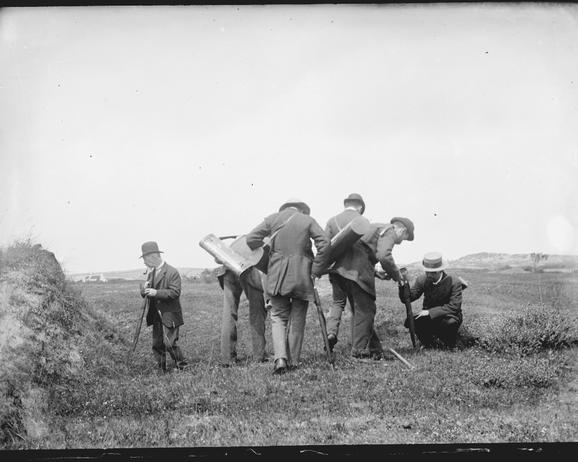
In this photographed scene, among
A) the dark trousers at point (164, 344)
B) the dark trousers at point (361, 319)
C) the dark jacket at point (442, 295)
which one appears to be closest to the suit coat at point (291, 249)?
the dark trousers at point (361, 319)

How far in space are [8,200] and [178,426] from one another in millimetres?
3889

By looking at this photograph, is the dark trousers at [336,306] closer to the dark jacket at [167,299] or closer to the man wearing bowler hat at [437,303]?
the man wearing bowler hat at [437,303]

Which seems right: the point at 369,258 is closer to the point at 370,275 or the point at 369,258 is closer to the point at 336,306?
the point at 370,275

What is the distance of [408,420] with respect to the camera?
597cm

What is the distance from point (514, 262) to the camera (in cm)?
1095

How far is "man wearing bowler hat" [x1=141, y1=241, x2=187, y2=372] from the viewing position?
8695 mm

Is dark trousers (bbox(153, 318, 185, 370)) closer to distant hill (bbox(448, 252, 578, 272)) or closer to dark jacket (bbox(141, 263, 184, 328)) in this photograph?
dark jacket (bbox(141, 263, 184, 328))

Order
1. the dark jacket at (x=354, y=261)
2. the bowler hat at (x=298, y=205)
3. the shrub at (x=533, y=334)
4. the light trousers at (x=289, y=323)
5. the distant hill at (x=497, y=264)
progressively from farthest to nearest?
the dark jacket at (x=354, y=261) < the bowler hat at (x=298, y=205) < the shrub at (x=533, y=334) < the light trousers at (x=289, y=323) < the distant hill at (x=497, y=264)

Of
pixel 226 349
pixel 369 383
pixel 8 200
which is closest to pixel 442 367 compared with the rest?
pixel 369 383

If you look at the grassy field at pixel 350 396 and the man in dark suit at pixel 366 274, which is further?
the man in dark suit at pixel 366 274

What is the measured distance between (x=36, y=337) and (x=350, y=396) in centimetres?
430

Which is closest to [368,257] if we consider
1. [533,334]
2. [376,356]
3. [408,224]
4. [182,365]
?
[408,224]

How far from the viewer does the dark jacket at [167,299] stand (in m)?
8.74

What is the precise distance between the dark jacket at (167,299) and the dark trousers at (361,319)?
8.80ft
